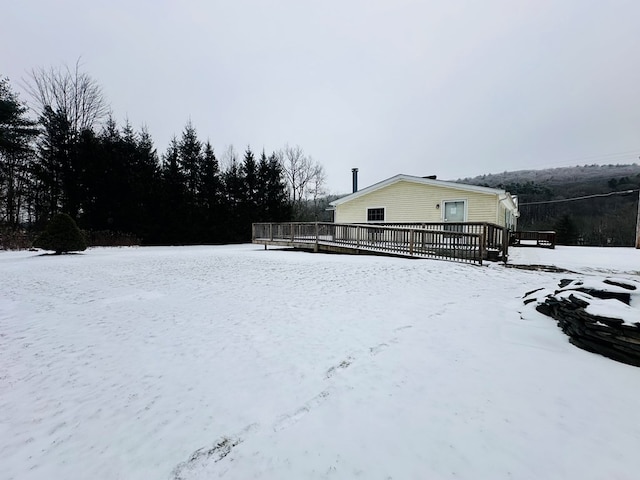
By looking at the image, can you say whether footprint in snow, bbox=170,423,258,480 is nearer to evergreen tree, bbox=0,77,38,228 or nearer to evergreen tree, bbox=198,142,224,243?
A: evergreen tree, bbox=198,142,224,243

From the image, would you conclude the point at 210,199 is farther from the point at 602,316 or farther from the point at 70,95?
the point at 602,316

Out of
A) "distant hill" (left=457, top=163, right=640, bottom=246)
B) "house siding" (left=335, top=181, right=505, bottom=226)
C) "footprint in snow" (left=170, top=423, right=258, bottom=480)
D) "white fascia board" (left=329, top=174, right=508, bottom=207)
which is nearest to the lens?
"footprint in snow" (left=170, top=423, right=258, bottom=480)

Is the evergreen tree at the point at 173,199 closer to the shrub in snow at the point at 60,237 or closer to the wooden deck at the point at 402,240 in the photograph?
the shrub in snow at the point at 60,237

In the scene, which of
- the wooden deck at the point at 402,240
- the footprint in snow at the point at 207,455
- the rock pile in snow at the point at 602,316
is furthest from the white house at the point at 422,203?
the footprint in snow at the point at 207,455

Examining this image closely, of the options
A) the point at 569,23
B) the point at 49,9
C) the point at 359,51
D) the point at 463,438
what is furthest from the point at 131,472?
the point at 359,51

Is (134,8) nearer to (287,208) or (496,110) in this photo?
(287,208)

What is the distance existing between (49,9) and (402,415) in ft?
84.8

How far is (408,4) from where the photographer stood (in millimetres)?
17469

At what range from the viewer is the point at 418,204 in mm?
14266

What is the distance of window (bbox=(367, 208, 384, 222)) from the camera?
1550cm

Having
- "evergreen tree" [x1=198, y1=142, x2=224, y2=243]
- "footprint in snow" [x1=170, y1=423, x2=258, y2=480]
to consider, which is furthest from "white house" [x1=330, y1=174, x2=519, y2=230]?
"footprint in snow" [x1=170, y1=423, x2=258, y2=480]

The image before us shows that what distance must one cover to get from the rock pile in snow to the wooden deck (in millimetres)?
4813

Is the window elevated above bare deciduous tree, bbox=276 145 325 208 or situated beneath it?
situated beneath

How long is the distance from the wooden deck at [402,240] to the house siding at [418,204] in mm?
1702
